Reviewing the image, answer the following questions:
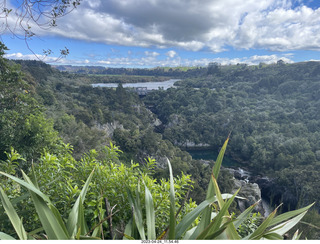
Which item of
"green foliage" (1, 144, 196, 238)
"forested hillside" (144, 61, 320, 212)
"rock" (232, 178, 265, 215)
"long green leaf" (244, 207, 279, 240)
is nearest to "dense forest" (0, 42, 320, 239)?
"green foliage" (1, 144, 196, 238)

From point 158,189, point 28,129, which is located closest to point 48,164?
point 158,189

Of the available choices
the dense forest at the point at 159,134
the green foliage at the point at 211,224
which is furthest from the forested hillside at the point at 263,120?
the green foliage at the point at 211,224

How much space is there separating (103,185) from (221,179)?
502 inches

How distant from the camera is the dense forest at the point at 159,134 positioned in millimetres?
1519

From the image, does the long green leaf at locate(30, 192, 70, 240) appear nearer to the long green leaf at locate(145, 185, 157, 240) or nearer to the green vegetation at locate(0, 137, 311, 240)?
the green vegetation at locate(0, 137, 311, 240)

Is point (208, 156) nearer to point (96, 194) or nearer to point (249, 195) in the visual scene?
point (249, 195)

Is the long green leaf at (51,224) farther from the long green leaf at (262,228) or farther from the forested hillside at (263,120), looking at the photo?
the forested hillside at (263,120)

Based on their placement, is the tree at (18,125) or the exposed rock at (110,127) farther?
the exposed rock at (110,127)

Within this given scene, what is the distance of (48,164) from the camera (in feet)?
4.67

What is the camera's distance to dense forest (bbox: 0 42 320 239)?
152 cm

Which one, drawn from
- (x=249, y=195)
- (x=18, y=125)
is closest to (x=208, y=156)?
(x=249, y=195)

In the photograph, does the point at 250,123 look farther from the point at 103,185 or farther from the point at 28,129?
the point at 103,185

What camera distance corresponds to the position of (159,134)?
80.2ft

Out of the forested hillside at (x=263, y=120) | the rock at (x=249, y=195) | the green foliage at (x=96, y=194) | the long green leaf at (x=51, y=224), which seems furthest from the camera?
the forested hillside at (x=263, y=120)
